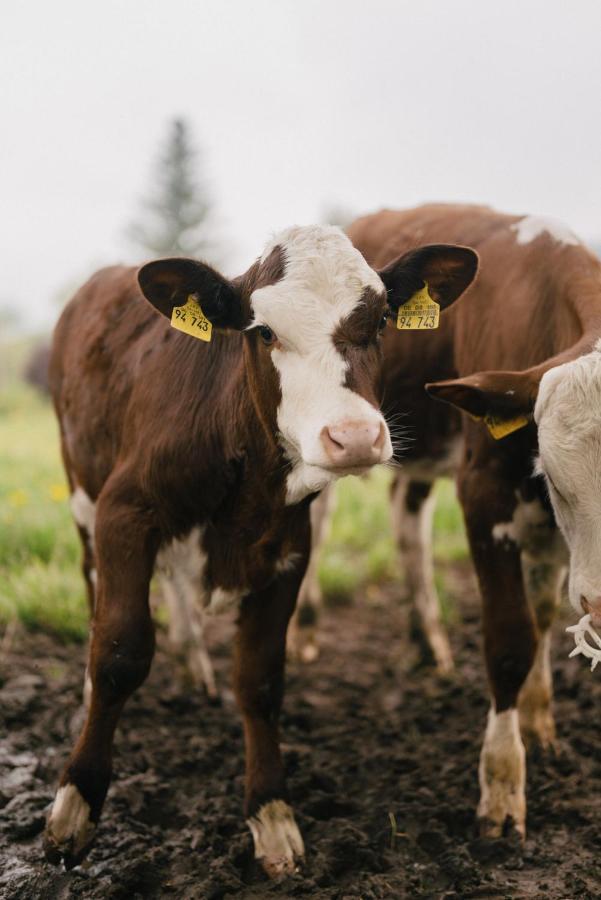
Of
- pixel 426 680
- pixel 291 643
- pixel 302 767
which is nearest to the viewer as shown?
pixel 302 767

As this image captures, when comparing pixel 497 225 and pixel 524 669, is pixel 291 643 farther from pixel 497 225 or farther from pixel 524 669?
pixel 497 225

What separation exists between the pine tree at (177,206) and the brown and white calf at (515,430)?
3689 cm

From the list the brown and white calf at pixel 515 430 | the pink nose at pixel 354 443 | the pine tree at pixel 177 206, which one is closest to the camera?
the pink nose at pixel 354 443

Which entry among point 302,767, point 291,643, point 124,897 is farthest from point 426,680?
point 124,897

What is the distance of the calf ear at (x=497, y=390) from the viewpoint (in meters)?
3.71

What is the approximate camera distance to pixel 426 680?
6.00m

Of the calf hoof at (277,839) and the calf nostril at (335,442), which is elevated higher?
the calf nostril at (335,442)

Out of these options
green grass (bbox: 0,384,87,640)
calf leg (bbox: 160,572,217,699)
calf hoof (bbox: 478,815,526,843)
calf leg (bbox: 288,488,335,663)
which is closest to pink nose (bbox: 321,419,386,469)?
calf hoof (bbox: 478,815,526,843)

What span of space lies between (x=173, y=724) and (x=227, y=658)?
1.15 metres

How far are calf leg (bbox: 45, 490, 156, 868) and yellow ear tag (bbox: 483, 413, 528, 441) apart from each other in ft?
4.54

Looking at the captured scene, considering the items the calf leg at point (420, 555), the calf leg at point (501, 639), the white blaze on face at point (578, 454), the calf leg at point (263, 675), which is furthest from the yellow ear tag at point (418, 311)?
the calf leg at point (420, 555)

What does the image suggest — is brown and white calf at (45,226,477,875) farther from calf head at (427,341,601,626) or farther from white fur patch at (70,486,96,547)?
white fur patch at (70,486,96,547)

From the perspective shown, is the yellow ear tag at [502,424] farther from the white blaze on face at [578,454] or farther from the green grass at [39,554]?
the green grass at [39,554]

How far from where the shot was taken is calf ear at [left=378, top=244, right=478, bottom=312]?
3.80 metres
